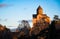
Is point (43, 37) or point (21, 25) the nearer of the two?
point (43, 37)

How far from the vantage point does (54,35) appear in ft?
129

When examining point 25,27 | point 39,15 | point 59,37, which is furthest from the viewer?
point 39,15

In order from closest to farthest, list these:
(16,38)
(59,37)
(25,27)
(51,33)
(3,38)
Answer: (51,33) → (59,37) → (16,38) → (3,38) → (25,27)

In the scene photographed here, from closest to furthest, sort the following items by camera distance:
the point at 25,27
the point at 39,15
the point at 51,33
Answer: the point at 51,33 → the point at 25,27 → the point at 39,15

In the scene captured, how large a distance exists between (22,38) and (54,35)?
6.81 meters

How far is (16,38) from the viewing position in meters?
44.2

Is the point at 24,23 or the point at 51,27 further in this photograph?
the point at 24,23

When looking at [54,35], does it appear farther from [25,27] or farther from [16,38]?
[25,27]

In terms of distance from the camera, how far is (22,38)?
44406mm

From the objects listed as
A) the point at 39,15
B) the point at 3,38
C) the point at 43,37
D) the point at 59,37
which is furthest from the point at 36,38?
the point at 39,15

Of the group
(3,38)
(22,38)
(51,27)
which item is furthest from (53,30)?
(3,38)

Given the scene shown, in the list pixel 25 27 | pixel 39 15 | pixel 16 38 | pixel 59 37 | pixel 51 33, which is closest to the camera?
pixel 51 33

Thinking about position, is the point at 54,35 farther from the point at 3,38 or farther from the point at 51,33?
the point at 3,38

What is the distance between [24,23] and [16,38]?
3951 centimetres
